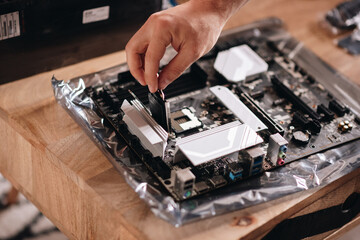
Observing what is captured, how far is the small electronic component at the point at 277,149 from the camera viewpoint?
1056mm

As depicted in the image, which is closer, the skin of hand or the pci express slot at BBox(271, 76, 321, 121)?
the skin of hand

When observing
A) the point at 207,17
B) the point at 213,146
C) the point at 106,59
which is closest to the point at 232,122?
the point at 213,146

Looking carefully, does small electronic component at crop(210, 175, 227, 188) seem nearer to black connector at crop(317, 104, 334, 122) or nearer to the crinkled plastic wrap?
the crinkled plastic wrap

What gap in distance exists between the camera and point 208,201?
39.1 inches

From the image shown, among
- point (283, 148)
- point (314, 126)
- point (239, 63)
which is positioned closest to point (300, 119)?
point (314, 126)

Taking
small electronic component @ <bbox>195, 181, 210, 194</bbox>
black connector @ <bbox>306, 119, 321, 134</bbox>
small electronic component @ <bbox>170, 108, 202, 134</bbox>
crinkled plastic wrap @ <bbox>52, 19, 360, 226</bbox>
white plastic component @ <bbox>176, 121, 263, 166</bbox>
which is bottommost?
crinkled plastic wrap @ <bbox>52, 19, 360, 226</bbox>

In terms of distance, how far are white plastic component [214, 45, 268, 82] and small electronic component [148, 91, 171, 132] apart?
10.9 inches

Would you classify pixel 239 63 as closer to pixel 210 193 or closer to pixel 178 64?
pixel 178 64

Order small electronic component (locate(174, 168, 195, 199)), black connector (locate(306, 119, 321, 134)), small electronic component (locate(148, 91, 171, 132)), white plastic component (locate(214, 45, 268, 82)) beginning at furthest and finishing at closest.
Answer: white plastic component (locate(214, 45, 268, 82)) < black connector (locate(306, 119, 321, 134)) < small electronic component (locate(148, 91, 171, 132)) < small electronic component (locate(174, 168, 195, 199))

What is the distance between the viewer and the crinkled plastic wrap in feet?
3.20

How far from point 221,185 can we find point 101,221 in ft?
0.87

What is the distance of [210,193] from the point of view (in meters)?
1.01

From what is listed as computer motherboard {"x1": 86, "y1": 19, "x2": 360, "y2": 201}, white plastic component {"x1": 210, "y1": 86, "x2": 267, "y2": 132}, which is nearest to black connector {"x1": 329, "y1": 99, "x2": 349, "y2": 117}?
computer motherboard {"x1": 86, "y1": 19, "x2": 360, "y2": 201}

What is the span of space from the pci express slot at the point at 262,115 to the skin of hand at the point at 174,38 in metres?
0.21
